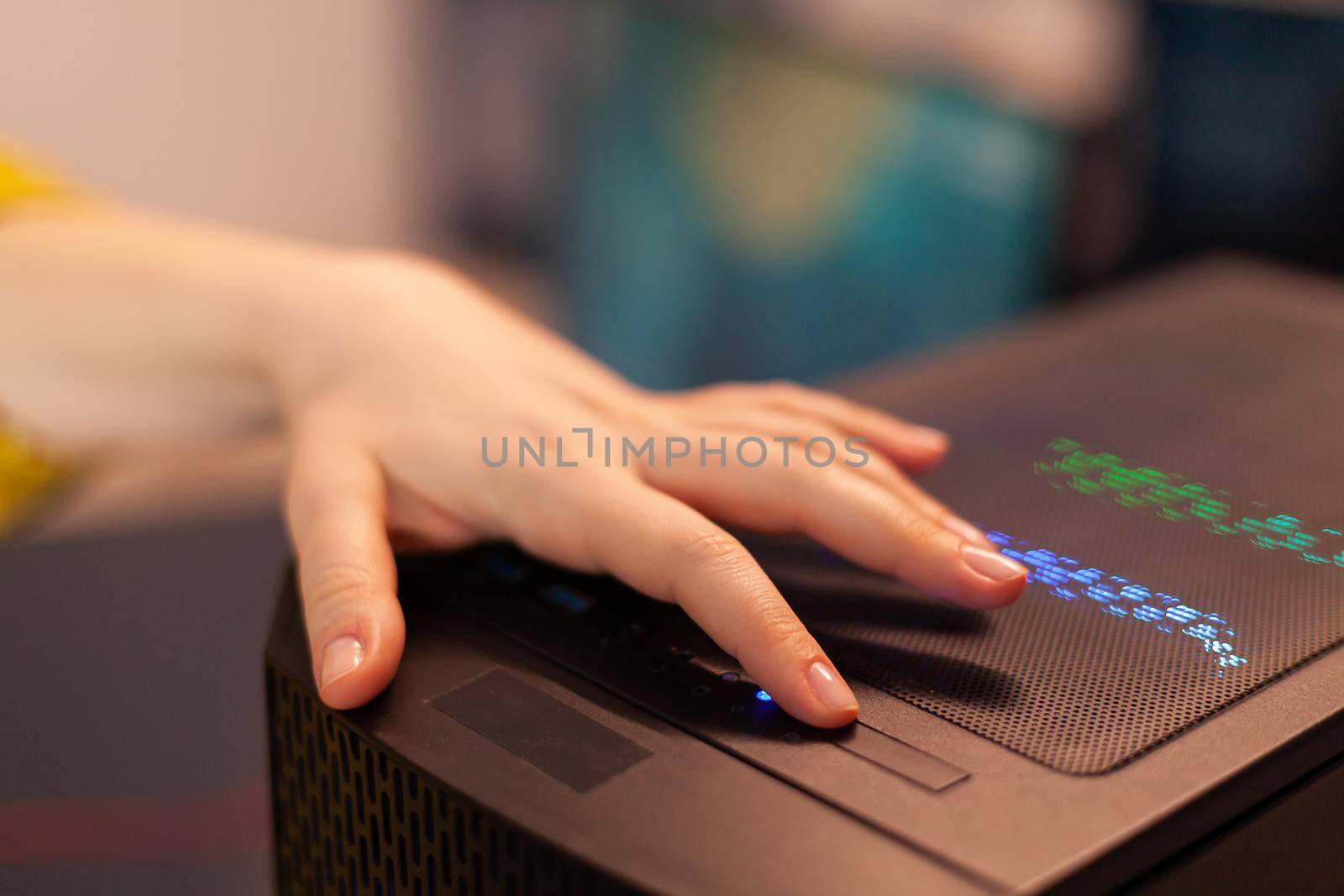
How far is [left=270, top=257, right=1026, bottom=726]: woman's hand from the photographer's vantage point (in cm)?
40

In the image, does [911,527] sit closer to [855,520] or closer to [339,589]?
[855,520]

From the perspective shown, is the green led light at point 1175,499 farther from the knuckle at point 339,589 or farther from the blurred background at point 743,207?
the blurred background at point 743,207

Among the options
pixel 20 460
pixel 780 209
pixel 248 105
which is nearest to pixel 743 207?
pixel 780 209

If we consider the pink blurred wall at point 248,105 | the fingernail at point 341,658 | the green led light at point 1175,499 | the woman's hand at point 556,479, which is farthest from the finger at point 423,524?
the pink blurred wall at point 248,105

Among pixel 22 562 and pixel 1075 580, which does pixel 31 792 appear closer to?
pixel 22 562

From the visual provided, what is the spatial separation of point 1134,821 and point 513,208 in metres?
2.37

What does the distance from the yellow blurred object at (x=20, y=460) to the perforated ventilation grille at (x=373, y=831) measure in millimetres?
374

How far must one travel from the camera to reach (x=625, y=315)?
158 centimetres

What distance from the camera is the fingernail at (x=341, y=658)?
37 centimetres

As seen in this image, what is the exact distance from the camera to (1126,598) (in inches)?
16.6

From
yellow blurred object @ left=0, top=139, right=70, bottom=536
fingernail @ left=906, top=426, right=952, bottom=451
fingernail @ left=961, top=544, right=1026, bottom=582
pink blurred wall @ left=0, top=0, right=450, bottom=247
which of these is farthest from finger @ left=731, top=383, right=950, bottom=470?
pink blurred wall @ left=0, top=0, right=450, bottom=247

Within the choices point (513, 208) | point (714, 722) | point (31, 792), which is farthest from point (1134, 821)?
point (513, 208)

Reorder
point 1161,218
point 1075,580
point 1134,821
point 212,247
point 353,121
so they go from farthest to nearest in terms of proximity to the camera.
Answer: point 353,121, point 1161,218, point 212,247, point 1075,580, point 1134,821

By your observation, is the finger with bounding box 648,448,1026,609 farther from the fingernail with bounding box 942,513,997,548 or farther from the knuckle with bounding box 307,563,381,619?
the knuckle with bounding box 307,563,381,619
